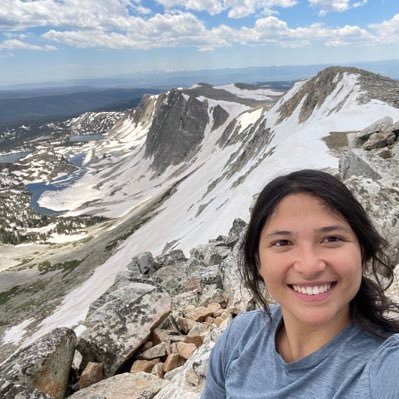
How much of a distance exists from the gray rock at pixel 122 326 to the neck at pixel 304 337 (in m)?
7.55

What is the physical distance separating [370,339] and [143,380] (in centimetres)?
666

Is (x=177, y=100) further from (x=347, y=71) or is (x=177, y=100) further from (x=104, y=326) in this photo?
(x=104, y=326)

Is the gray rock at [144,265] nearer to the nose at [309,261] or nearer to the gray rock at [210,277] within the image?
the gray rock at [210,277]

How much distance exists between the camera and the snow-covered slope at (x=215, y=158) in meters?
37.6

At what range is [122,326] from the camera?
10.9m

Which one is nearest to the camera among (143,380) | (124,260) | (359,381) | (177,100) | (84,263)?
(359,381)

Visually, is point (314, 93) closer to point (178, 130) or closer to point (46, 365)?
point (46, 365)

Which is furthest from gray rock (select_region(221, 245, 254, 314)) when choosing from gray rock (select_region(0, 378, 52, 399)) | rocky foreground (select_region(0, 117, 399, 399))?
gray rock (select_region(0, 378, 52, 399))

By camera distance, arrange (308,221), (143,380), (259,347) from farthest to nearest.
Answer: (143,380)
(259,347)
(308,221)

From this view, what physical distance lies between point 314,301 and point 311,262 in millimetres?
331

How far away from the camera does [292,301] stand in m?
3.48

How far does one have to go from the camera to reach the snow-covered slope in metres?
37.6

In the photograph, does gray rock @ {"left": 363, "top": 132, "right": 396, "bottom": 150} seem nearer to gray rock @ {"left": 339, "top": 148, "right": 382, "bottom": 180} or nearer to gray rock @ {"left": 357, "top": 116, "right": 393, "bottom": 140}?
gray rock @ {"left": 357, "top": 116, "right": 393, "bottom": 140}

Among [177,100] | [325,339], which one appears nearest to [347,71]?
[325,339]
